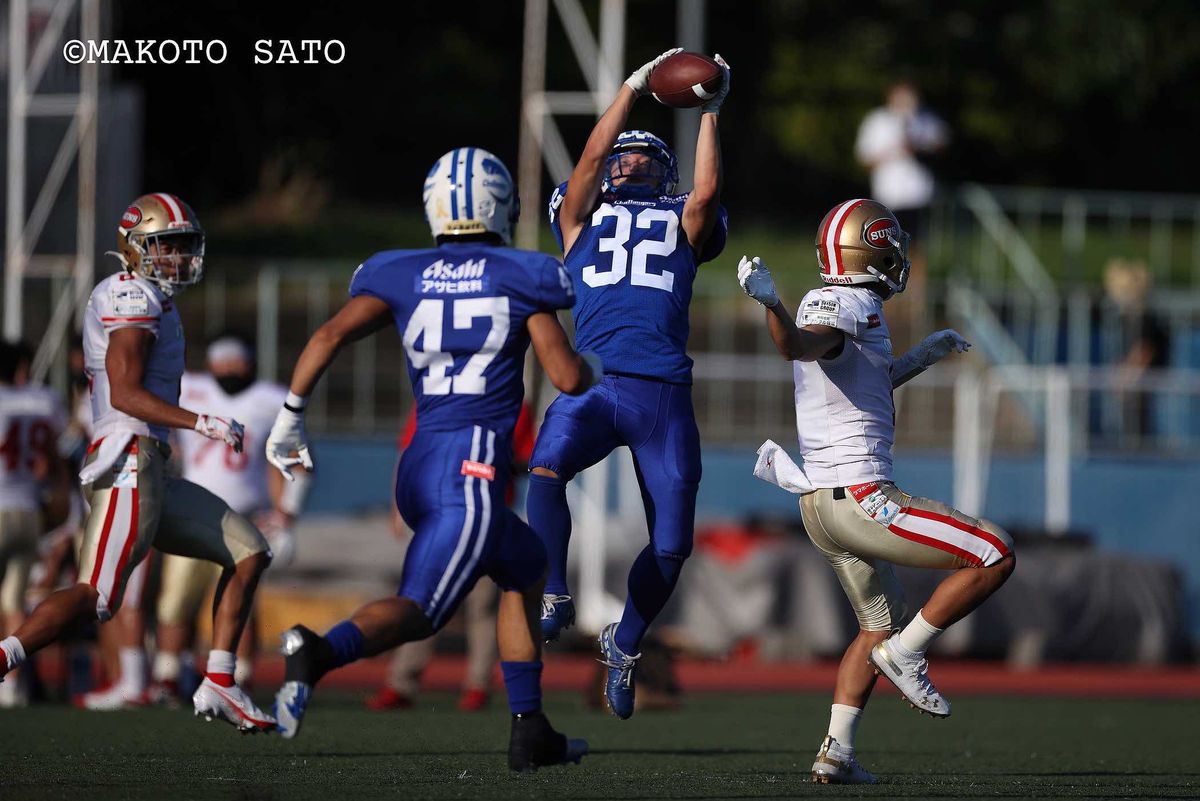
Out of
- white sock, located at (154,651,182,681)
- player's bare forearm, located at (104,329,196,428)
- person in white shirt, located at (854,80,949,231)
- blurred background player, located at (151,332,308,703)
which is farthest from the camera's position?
person in white shirt, located at (854,80,949,231)

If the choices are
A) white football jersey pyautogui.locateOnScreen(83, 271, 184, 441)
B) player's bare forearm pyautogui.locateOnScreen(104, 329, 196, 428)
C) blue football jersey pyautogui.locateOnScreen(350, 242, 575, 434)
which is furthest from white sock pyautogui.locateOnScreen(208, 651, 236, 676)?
blue football jersey pyautogui.locateOnScreen(350, 242, 575, 434)

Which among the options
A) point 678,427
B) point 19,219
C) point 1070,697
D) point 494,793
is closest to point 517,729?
point 494,793

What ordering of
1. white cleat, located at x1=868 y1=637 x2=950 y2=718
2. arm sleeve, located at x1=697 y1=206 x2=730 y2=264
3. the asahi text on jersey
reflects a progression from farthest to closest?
arm sleeve, located at x1=697 y1=206 x2=730 y2=264
white cleat, located at x1=868 y1=637 x2=950 y2=718
the asahi text on jersey

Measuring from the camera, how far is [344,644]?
5883 millimetres

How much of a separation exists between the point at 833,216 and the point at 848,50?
81.8 feet

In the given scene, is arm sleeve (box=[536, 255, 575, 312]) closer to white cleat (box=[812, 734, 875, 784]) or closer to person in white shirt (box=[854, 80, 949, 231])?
white cleat (box=[812, 734, 875, 784])

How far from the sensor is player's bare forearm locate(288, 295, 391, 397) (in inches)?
244

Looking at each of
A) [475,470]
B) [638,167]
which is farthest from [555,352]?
[638,167]

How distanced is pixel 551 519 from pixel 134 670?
3.75 metres

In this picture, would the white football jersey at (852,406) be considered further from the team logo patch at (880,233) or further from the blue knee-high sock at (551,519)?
the blue knee-high sock at (551,519)

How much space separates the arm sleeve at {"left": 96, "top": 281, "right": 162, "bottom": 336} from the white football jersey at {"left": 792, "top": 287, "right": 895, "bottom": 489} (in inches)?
98.3

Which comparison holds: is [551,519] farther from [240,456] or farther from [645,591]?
[240,456]

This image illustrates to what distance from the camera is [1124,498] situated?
664 inches

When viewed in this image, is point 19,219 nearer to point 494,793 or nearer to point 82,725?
point 82,725
